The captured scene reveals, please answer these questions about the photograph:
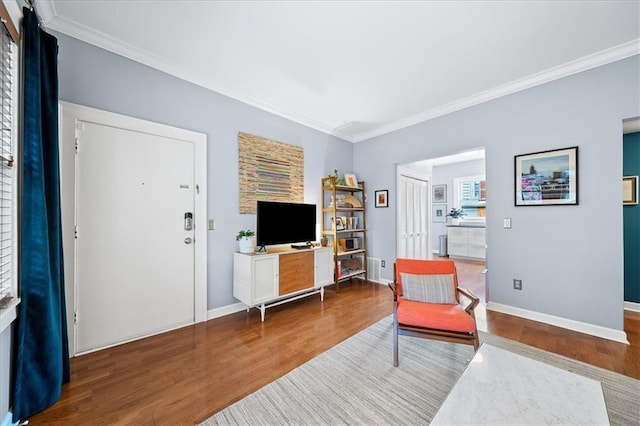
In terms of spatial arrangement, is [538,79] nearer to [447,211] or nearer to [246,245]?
[246,245]

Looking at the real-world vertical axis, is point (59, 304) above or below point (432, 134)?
below

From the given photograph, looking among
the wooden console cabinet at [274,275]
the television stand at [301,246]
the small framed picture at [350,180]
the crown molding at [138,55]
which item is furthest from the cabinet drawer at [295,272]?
the crown molding at [138,55]

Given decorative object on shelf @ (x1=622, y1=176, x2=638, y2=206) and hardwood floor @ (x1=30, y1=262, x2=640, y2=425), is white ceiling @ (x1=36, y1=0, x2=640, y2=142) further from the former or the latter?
hardwood floor @ (x1=30, y1=262, x2=640, y2=425)

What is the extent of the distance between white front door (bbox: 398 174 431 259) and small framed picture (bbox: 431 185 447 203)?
2587mm

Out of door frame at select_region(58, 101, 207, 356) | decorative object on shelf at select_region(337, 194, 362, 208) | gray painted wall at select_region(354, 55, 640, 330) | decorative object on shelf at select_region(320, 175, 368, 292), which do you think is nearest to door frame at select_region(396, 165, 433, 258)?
decorative object on shelf at select_region(320, 175, 368, 292)

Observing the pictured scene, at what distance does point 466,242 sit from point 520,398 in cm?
602

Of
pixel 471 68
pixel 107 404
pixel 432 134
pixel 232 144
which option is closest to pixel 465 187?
pixel 432 134

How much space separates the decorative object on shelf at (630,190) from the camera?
2875 mm

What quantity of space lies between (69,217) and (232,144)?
66.5 inches

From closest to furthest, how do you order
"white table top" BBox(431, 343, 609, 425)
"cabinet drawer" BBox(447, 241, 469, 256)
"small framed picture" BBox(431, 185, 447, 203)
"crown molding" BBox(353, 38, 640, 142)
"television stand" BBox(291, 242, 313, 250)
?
1. "white table top" BBox(431, 343, 609, 425)
2. "crown molding" BBox(353, 38, 640, 142)
3. "television stand" BBox(291, 242, 313, 250)
4. "cabinet drawer" BBox(447, 241, 469, 256)
5. "small framed picture" BBox(431, 185, 447, 203)

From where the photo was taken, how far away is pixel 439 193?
7434mm

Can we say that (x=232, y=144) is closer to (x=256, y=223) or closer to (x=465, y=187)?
(x=256, y=223)

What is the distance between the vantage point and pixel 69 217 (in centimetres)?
203

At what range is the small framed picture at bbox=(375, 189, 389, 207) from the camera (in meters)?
4.29
